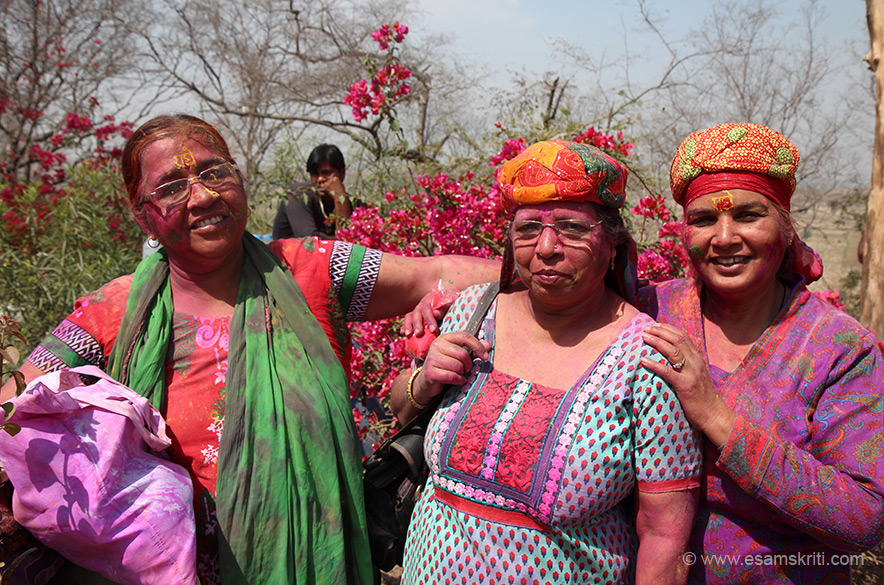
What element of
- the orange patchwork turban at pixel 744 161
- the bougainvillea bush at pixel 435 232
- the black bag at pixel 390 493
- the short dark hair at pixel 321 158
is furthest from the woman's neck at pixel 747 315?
the short dark hair at pixel 321 158

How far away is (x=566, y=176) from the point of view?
1.60 meters

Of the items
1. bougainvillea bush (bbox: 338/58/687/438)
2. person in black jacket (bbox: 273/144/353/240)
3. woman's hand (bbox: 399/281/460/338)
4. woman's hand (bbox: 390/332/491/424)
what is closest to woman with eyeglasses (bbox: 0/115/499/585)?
woman's hand (bbox: 399/281/460/338)

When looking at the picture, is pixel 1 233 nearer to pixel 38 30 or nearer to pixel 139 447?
pixel 139 447

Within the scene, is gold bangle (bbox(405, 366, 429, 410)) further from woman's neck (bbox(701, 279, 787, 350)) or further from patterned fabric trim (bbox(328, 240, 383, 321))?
woman's neck (bbox(701, 279, 787, 350))

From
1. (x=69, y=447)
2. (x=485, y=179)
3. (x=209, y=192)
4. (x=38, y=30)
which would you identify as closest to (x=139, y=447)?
(x=69, y=447)

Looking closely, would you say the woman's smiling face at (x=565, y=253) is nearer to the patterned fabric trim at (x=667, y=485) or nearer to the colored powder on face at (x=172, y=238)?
the patterned fabric trim at (x=667, y=485)

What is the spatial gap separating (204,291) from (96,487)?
688mm

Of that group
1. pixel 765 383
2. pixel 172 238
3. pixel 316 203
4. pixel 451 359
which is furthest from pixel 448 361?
pixel 316 203

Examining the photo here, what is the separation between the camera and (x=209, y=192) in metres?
1.87

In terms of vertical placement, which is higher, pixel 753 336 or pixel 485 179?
pixel 485 179

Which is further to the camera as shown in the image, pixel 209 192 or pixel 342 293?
pixel 342 293

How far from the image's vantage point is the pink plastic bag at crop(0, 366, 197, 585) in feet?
4.72

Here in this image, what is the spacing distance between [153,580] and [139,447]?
1.04 ft

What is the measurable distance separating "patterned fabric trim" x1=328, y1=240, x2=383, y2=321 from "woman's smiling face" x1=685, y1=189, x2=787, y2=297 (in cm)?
97
